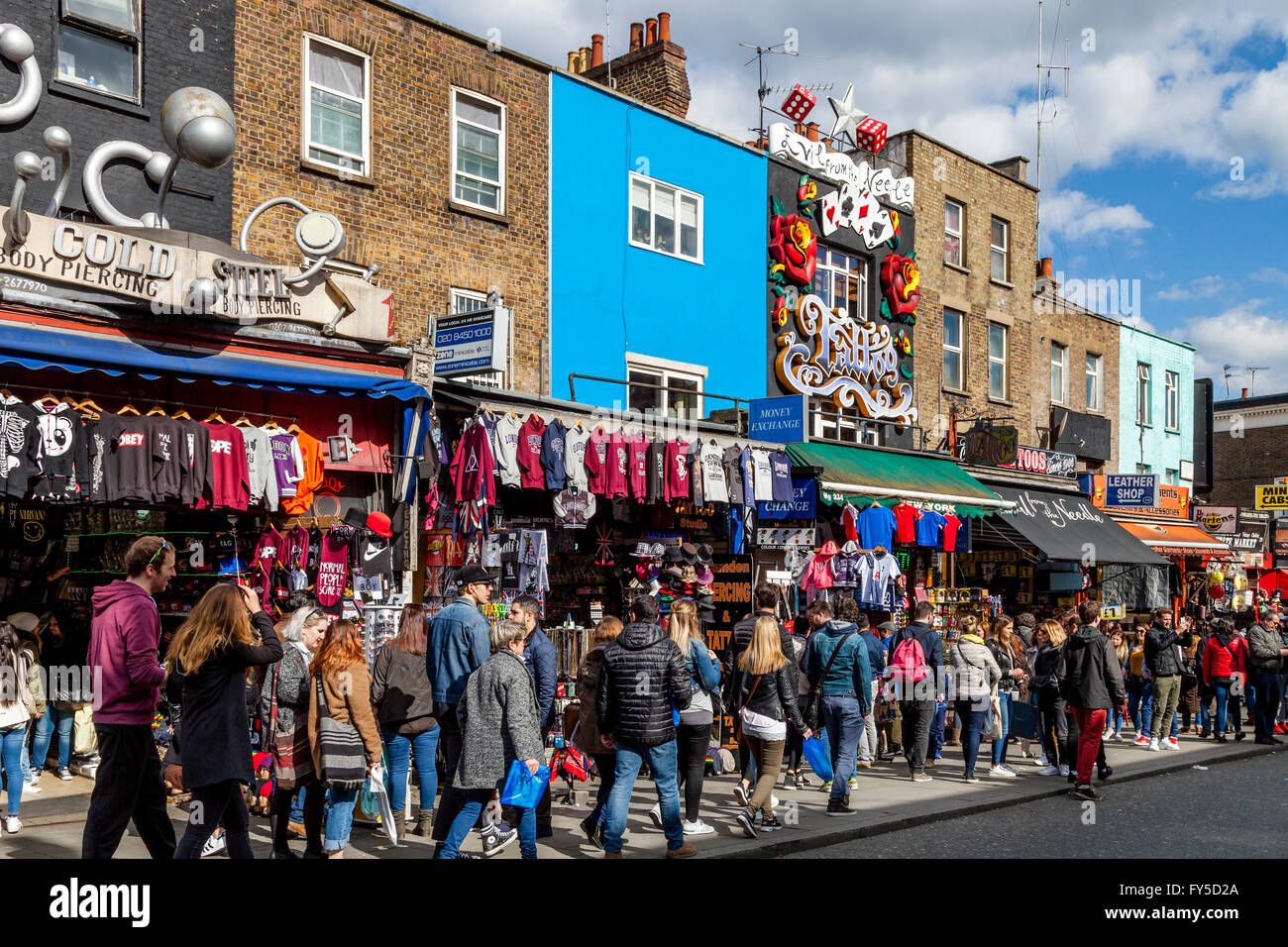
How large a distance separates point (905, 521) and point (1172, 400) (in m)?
18.6

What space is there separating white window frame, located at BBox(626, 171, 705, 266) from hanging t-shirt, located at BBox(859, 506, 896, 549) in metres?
5.09

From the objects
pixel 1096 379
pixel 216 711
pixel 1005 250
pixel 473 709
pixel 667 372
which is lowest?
pixel 473 709

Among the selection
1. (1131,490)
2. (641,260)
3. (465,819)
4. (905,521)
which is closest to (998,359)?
(1131,490)

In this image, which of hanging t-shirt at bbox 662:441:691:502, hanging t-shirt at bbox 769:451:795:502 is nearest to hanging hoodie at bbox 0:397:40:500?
hanging t-shirt at bbox 662:441:691:502

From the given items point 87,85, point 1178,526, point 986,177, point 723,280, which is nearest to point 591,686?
point 87,85

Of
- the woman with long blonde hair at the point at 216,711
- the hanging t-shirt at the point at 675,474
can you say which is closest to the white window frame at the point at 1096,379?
the hanging t-shirt at the point at 675,474

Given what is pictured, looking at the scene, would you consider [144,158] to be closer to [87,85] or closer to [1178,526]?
[87,85]

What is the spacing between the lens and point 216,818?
21.2 ft

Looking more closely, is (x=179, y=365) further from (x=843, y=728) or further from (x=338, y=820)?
(x=843, y=728)

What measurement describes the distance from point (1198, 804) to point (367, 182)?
12107mm

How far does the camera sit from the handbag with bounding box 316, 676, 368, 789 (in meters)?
7.43

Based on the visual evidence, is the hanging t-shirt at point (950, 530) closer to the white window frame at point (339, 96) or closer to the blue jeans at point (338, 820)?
the white window frame at point (339, 96)

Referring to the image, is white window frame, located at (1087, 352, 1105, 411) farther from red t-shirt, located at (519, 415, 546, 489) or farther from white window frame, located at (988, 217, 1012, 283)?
red t-shirt, located at (519, 415, 546, 489)

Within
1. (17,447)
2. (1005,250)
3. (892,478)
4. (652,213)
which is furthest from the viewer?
(1005,250)
